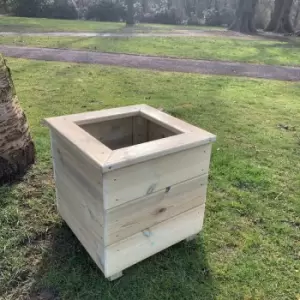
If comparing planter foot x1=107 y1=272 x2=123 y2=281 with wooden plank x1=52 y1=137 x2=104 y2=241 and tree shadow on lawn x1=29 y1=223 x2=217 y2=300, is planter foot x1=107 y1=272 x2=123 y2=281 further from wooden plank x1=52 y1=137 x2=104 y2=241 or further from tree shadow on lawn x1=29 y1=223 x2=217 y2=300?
wooden plank x1=52 y1=137 x2=104 y2=241

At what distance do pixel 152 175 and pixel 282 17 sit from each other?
64.6 feet

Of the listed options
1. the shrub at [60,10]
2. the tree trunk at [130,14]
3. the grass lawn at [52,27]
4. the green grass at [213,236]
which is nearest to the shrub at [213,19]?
the tree trunk at [130,14]

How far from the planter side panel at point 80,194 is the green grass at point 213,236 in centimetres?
18

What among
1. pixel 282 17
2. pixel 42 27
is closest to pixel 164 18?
pixel 282 17

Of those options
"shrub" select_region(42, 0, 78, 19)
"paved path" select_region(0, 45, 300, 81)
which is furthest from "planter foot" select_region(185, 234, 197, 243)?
"shrub" select_region(42, 0, 78, 19)

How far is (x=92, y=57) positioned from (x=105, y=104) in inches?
152

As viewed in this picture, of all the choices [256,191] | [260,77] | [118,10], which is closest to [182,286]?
→ [256,191]

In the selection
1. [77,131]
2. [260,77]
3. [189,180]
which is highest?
[77,131]

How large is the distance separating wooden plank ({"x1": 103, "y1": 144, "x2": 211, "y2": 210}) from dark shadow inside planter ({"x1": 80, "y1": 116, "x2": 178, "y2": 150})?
0.40 m

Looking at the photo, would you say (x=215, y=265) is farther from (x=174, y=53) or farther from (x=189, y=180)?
(x=174, y=53)

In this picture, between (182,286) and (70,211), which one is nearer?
(182,286)

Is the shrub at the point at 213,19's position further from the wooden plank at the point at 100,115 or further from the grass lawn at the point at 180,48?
the wooden plank at the point at 100,115

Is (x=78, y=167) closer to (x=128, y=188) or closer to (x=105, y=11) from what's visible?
(x=128, y=188)

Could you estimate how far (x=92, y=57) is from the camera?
829 cm
